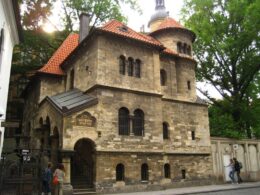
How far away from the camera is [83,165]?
1748 cm

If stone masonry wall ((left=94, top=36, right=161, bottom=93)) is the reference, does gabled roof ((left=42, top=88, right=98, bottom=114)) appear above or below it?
below

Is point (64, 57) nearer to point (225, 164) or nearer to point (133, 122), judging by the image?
point (133, 122)

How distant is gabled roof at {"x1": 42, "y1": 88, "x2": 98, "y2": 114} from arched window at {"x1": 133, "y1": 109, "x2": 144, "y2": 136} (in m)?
2.87

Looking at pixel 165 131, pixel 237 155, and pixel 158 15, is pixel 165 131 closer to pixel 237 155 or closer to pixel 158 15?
pixel 237 155

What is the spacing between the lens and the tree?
2495 centimetres

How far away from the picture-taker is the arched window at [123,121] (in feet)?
58.6

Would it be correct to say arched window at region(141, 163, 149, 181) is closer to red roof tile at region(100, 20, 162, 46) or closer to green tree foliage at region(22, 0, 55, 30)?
red roof tile at region(100, 20, 162, 46)

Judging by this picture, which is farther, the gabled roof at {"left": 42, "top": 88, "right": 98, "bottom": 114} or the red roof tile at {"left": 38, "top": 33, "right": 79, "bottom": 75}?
the red roof tile at {"left": 38, "top": 33, "right": 79, "bottom": 75}

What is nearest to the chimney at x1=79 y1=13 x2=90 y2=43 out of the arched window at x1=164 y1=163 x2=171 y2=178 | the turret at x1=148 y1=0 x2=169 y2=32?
the arched window at x1=164 y1=163 x2=171 y2=178

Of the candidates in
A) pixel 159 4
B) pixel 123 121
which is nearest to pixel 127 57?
pixel 123 121

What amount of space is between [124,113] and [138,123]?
1.09 meters

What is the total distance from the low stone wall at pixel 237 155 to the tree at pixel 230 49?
4.77 feet

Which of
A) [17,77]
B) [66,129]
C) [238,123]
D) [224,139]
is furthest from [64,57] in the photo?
[238,123]

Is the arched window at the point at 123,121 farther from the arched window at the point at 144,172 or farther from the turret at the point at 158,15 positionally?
the turret at the point at 158,15
